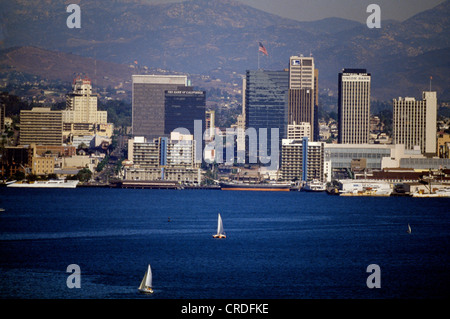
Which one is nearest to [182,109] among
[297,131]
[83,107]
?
[83,107]

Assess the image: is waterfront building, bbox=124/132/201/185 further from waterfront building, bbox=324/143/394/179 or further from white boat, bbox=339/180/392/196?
white boat, bbox=339/180/392/196

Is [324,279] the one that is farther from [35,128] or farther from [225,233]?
[35,128]

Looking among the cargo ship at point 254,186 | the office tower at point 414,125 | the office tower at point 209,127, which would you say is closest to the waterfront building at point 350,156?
the cargo ship at point 254,186

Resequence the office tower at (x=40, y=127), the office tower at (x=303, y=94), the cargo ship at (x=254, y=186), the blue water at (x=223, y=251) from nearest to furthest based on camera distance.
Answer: the blue water at (x=223, y=251) < the cargo ship at (x=254, y=186) < the office tower at (x=40, y=127) < the office tower at (x=303, y=94)

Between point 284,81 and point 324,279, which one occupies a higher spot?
point 284,81

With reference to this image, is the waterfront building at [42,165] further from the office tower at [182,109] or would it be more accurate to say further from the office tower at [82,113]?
the office tower at [82,113]

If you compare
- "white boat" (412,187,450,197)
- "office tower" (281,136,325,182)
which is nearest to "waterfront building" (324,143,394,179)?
"office tower" (281,136,325,182)

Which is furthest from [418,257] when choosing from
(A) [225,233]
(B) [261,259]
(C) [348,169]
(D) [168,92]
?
(D) [168,92]
